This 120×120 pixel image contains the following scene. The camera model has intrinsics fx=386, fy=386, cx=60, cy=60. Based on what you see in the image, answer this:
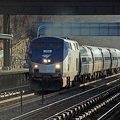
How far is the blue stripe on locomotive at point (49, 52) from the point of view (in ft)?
79.1

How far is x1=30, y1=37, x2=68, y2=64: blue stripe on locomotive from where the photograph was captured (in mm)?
24109

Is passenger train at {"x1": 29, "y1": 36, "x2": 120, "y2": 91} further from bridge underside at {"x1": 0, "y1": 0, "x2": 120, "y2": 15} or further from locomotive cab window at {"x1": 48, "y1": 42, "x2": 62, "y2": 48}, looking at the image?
bridge underside at {"x1": 0, "y1": 0, "x2": 120, "y2": 15}

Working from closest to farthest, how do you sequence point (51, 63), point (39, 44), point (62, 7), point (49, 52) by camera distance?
point (51, 63) → point (49, 52) → point (39, 44) → point (62, 7)

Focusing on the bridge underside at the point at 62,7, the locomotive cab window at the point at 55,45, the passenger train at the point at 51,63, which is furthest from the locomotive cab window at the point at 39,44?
the bridge underside at the point at 62,7


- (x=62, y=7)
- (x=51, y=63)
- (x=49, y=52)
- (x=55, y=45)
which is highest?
(x=62, y=7)

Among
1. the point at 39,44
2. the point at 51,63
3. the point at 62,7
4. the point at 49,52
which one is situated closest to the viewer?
the point at 51,63

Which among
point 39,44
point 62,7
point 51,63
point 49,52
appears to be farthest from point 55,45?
point 62,7

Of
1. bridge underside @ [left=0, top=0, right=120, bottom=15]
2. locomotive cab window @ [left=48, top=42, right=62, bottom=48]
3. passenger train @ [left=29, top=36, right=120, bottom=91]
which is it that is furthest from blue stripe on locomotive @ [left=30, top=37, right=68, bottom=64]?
bridge underside @ [left=0, top=0, right=120, bottom=15]

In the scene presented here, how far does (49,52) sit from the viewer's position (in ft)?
80.4

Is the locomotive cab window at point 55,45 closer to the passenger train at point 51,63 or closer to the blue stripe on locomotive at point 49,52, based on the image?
the passenger train at point 51,63

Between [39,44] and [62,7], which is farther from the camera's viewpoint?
[62,7]

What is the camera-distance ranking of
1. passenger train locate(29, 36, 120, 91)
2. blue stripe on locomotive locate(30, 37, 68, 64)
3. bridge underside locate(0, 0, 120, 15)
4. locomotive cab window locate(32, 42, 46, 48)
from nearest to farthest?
passenger train locate(29, 36, 120, 91) → blue stripe on locomotive locate(30, 37, 68, 64) → locomotive cab window locate(32, 42, 46, 48) → bridge underside locate(0, 0, 120, 15)

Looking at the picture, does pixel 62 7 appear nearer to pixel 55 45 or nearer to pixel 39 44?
pixel 39 44

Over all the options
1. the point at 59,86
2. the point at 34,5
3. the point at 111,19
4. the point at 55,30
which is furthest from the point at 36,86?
the point at 111,19
